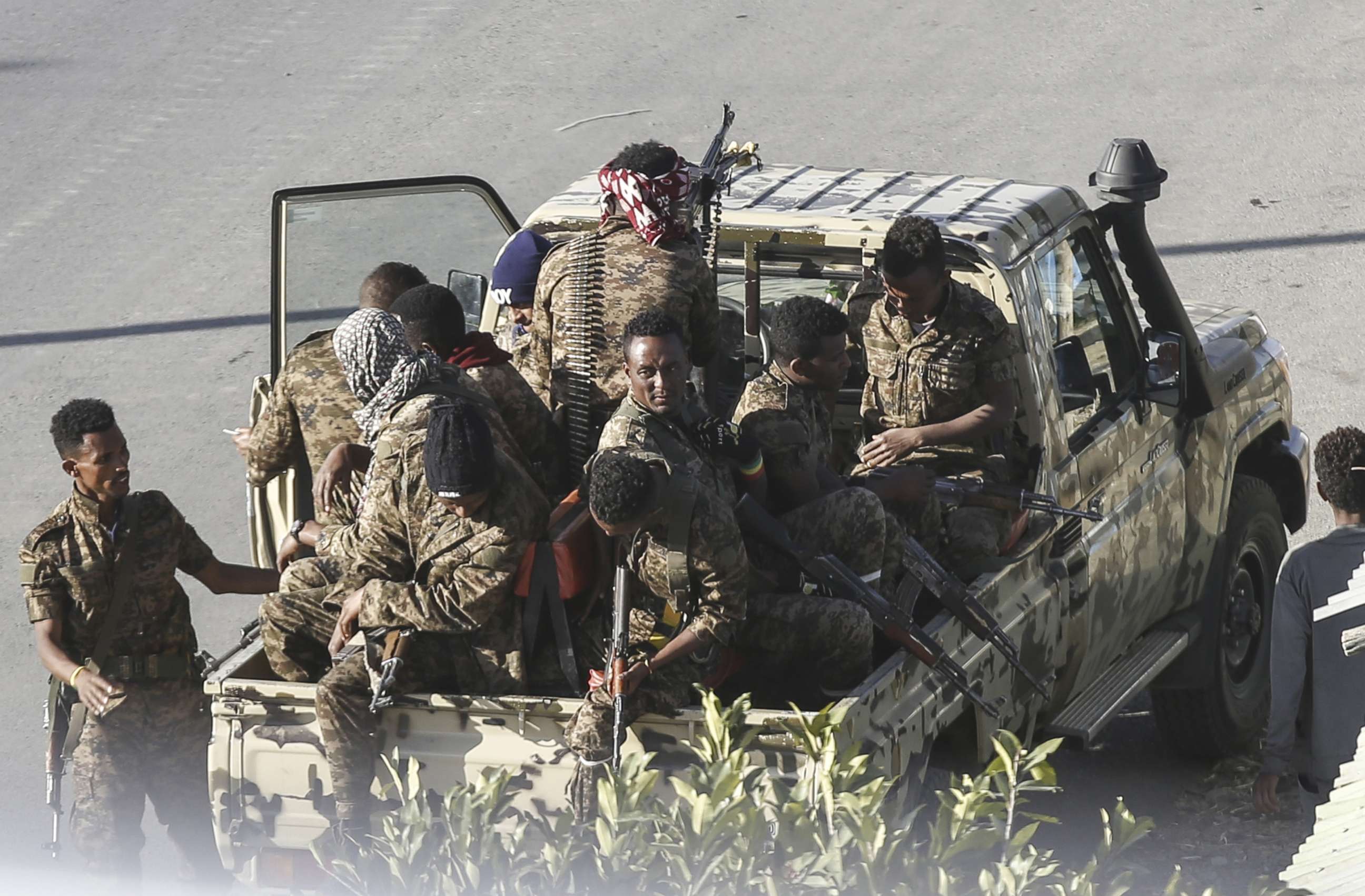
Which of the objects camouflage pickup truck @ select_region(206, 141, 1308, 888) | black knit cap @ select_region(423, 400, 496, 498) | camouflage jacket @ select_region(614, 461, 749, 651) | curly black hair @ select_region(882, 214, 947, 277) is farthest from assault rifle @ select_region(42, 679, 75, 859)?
curly black hair @ select_region(882, 214, 947, 277)

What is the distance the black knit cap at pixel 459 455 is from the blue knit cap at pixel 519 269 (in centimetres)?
149

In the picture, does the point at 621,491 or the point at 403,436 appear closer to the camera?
the point at 621,491

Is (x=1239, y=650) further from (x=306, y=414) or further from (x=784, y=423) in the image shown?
(x=306, y=414)

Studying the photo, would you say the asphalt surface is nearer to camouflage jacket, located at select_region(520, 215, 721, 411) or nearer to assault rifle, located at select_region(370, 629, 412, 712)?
camouflage jacket, located at select_region(520, 215, 721, 411)

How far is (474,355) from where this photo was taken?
5297 mm

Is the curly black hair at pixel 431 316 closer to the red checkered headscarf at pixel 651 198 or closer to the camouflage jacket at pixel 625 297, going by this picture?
the camouflage jacket at pixel 625 297

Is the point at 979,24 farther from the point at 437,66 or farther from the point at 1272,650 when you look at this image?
the point at 1272,650

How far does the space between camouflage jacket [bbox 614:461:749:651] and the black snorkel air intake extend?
254cm

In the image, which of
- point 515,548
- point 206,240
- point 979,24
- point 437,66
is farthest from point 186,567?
point 979,24

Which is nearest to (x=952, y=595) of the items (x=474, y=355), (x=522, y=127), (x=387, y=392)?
(x=474, y=355)

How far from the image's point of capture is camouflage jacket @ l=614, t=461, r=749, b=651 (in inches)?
173

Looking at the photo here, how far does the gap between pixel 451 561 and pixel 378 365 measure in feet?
2.41

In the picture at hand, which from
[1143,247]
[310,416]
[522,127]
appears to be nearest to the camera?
[310,416]

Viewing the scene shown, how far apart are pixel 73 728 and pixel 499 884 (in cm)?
257
